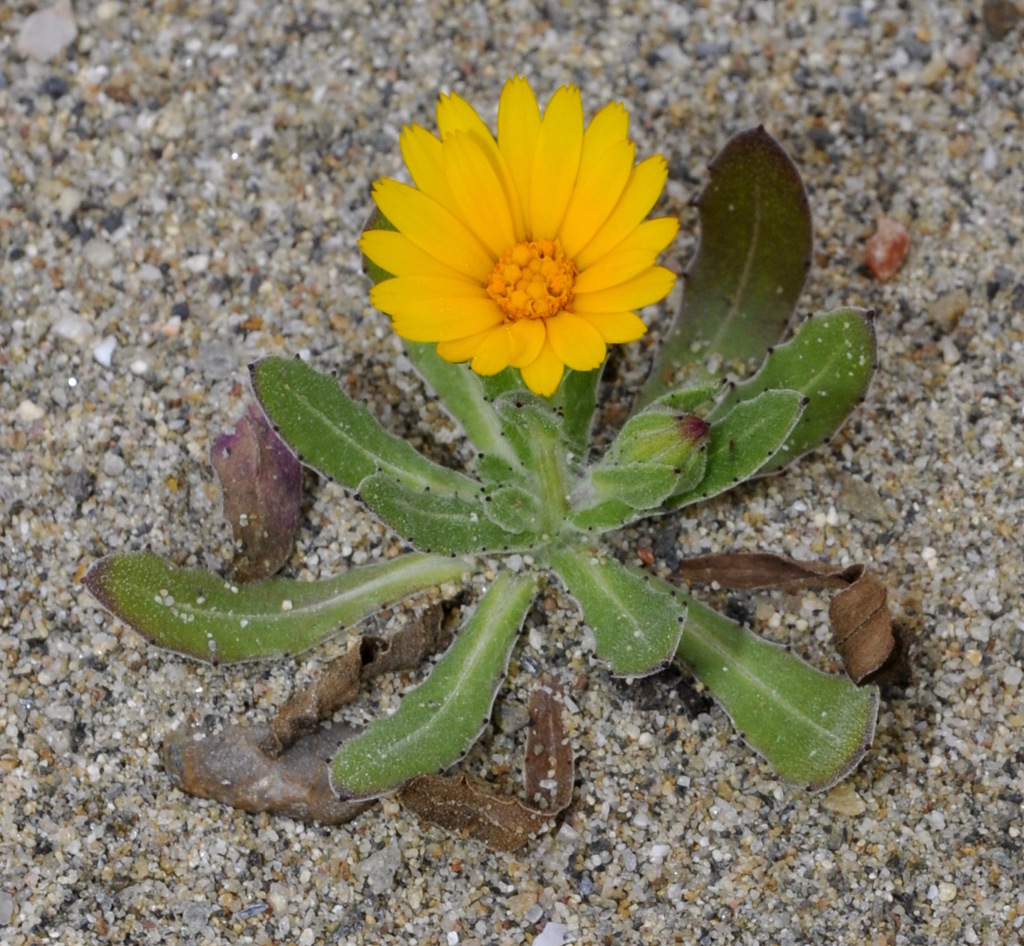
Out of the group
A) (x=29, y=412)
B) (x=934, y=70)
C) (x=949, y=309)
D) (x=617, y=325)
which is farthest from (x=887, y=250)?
(x=29, y=412)

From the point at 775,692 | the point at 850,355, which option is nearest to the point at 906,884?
the point at 775,692

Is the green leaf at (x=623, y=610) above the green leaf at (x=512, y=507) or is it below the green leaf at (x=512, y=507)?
below

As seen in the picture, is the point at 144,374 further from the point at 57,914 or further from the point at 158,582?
the point at 57,914

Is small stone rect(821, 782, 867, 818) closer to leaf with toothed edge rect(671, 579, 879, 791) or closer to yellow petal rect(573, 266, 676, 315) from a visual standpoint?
leaf with toothed edge rect(671, 579, 879, 791)

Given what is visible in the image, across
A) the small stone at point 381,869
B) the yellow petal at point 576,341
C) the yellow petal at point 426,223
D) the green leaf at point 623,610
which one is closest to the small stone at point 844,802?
the green leaf at point 623,610

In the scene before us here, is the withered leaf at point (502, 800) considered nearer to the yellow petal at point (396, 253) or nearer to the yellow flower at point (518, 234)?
the yellow flower at point (518, 234)

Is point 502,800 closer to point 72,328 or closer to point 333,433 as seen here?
point 333,433
